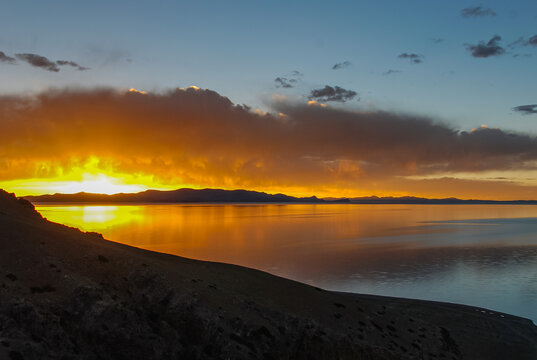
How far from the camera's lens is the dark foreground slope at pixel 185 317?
85.9ft

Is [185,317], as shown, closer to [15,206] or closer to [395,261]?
[15,206]

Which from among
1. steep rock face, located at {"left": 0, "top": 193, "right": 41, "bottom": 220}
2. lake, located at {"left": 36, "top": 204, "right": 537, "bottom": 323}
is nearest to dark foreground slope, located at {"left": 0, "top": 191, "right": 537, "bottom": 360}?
steep rock face, located at {"left": 0, "top": 193, "right": 41, "bottom": 220}

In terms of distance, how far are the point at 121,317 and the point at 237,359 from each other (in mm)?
9081

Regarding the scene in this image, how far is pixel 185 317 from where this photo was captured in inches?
1232

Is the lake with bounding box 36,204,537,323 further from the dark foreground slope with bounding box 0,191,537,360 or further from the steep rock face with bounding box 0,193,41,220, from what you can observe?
the steep rock face with bounding box 0,193,41,220

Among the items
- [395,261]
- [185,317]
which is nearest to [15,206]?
[185,317]

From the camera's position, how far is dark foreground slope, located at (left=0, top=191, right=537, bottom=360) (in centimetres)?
2619

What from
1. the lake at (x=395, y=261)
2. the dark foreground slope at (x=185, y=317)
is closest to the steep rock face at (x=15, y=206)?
the dark foreground slope at (x=185, y=317)

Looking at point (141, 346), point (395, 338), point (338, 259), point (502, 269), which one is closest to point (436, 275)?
point (502, 269)

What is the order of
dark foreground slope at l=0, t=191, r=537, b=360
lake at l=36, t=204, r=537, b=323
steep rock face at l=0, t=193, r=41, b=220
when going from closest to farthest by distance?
1. dark foreground slope at l=0, t=191, r=537, b=360
2. steep rock face at l=0, t=193, r=41, b=220
3. lake at l=36, t=204, r=537, b=323

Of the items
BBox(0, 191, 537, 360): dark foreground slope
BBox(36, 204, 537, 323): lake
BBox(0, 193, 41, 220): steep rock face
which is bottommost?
BBox(36, 204, 537, 323): lake

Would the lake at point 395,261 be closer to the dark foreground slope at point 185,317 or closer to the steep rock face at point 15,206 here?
the dark foreground slope at point 185,317

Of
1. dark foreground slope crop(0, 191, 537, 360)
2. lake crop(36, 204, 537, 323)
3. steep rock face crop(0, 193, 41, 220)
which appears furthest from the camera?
lake crop(36, 204, 537, 323)

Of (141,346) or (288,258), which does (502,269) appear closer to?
(288,258)
